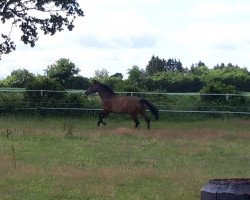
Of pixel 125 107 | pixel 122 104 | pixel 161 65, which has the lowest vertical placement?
pixel 125 107

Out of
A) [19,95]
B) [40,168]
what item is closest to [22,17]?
[19,95]

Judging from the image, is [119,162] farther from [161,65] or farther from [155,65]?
[161,65]

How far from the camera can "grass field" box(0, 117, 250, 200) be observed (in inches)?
298

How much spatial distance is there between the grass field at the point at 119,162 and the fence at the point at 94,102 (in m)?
4.81

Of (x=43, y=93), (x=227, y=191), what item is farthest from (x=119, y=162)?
(x=43, y=93)

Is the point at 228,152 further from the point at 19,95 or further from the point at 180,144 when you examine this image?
the point at 19,95

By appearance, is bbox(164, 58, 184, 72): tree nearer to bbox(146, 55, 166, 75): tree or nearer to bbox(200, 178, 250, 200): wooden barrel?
bbox(146, 55, 166, 75): tree

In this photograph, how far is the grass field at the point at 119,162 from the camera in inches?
298

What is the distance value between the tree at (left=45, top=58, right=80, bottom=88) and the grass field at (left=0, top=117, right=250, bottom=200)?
52.4ft

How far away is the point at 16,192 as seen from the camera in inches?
291

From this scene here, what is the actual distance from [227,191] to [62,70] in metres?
33.0

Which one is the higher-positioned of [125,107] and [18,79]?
[18,79]

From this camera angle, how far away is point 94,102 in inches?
1044

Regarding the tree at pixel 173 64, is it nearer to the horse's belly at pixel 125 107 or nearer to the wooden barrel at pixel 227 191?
the horse's belly at pixel 125 107
